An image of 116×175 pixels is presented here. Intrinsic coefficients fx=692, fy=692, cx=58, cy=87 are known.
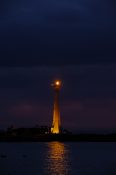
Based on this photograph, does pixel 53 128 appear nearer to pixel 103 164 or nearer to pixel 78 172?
pixel 103 164

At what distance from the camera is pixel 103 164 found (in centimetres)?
6481

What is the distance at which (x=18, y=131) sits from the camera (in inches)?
4975

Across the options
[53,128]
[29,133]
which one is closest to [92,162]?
[53,128]

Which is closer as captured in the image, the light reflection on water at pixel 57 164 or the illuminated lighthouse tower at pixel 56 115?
Result: the light reflection on water at pixel 57 164

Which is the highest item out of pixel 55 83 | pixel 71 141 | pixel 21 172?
pixel 55 83

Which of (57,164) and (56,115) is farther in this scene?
(56,115)

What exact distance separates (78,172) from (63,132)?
55.7 metres

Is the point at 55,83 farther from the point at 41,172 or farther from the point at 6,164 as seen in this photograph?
the point at 41,172

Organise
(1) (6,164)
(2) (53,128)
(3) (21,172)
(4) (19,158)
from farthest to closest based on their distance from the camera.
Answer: (2) (53,128) < (4) (19,158) < (1) (6,164) < (3) (21,172)

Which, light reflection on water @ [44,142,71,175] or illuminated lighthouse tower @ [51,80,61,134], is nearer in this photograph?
light reflection on water @ [44,142,71,175]

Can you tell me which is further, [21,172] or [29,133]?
[29,133]

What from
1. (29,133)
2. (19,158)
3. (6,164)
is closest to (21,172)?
(6,164)

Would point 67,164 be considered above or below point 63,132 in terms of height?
below

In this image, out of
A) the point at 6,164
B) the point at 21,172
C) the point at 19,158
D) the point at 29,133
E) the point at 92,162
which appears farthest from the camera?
the point at 29,133
